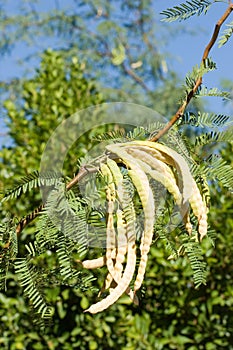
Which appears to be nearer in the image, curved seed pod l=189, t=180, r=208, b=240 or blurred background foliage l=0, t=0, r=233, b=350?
curved seed pod l=189, t=180, r=208, b=240

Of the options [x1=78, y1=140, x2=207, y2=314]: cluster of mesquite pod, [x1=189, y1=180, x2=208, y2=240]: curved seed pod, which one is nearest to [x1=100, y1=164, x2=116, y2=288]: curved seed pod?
[x1=78, y1=140, x2=207, y2=314]: cluster of mesquite pod

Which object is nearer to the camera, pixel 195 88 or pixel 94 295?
pixel 195 88

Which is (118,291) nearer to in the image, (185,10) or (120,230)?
(120,230)

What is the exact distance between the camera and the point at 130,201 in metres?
0.85

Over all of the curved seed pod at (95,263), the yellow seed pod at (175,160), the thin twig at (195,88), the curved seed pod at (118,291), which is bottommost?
the curved seed pod at (118,291)

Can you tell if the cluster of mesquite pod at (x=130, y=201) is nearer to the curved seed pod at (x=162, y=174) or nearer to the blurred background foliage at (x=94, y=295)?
the curved seed pod at (x=162, y=174)

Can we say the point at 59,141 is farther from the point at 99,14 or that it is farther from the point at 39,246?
the point at 99,14

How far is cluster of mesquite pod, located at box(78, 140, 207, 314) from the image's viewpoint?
786mm

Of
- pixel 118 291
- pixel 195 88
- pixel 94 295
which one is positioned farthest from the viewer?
pixel 94 295

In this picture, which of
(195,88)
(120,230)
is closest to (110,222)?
(120,230)

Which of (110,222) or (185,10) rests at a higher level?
(185,10)

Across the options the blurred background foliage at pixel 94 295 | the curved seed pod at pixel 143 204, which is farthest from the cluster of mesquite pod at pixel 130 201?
the blurred background foliage at pixel 94 295

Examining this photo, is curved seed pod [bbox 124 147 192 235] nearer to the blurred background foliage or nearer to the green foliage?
the green foliage

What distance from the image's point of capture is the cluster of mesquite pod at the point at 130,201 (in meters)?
0.79
